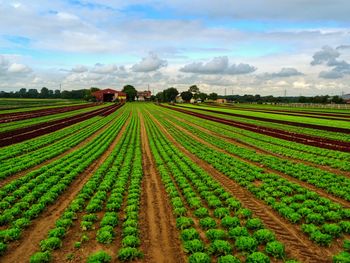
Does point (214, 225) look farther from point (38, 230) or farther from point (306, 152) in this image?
point (306, 152)

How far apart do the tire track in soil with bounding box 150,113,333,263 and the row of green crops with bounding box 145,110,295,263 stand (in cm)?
38

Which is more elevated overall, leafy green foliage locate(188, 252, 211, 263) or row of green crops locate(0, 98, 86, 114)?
row of green crops locate(0, 98, 86, 114)

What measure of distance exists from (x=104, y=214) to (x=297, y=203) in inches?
298

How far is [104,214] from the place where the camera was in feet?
36.4

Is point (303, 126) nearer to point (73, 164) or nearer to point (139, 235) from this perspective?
point (73, 164)

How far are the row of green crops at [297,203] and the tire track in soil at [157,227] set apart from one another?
13.5ft

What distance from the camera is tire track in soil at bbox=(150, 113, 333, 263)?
27.0 ft

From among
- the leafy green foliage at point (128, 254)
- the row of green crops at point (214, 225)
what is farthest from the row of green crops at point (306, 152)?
the leafy green foliage at point (128, 254)

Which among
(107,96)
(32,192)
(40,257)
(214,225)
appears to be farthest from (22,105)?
(214,225)

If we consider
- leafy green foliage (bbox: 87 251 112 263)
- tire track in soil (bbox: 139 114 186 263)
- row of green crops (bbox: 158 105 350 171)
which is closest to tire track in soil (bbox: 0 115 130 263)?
leafy green foliage (bbox: 87 251 112 263)

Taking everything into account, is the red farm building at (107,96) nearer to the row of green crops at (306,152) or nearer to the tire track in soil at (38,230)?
the row of green crops at (306,152)

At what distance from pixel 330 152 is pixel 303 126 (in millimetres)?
19733

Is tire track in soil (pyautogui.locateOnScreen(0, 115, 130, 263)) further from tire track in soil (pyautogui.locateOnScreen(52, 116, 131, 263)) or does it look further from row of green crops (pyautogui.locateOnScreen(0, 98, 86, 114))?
row of green crops (pyautogui.locateOnScreen(0, 98, 86, 114))

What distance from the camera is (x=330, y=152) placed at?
74.3 ft
